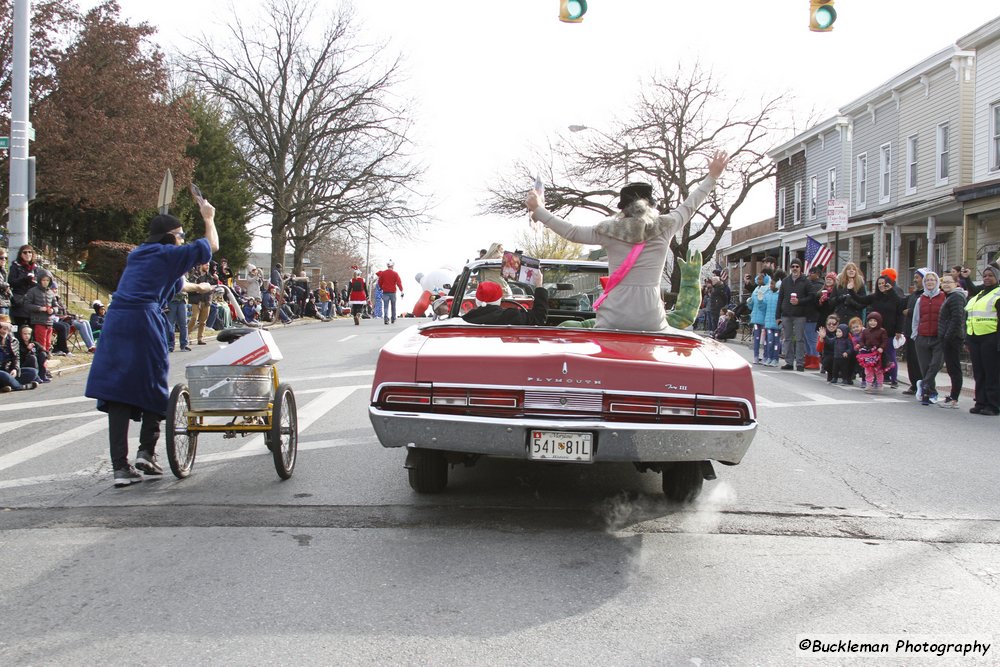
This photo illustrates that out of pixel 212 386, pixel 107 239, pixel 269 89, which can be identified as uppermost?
pixel 269 89

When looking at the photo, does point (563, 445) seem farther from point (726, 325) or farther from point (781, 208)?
point (781, 208)

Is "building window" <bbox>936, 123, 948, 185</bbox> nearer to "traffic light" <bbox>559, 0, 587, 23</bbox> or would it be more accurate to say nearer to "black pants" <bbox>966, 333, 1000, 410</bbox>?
"black pants" <bbox>966, 333, 1000, 410</bbox>

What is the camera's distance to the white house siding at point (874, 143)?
93.9ft

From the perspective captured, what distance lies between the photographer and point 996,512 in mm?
5785

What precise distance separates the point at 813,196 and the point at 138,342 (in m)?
33.3

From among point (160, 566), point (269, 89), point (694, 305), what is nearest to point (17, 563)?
point (160, 566)

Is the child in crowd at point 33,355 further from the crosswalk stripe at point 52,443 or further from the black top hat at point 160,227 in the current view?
the black top hat at point 160,227

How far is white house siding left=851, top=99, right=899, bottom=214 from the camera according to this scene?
28625mm

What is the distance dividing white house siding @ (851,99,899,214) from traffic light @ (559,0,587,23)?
20658 millimetres

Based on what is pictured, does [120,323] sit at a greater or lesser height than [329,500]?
greater

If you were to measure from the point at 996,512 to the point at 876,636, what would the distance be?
8.81ft

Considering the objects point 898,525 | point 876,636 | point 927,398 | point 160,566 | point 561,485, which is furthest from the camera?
point 927,398

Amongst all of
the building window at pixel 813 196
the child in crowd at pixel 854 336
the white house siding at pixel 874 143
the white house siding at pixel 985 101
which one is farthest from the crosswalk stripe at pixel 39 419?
the building window at pixel 813 196

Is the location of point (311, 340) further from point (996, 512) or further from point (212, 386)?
point (996, 512)
